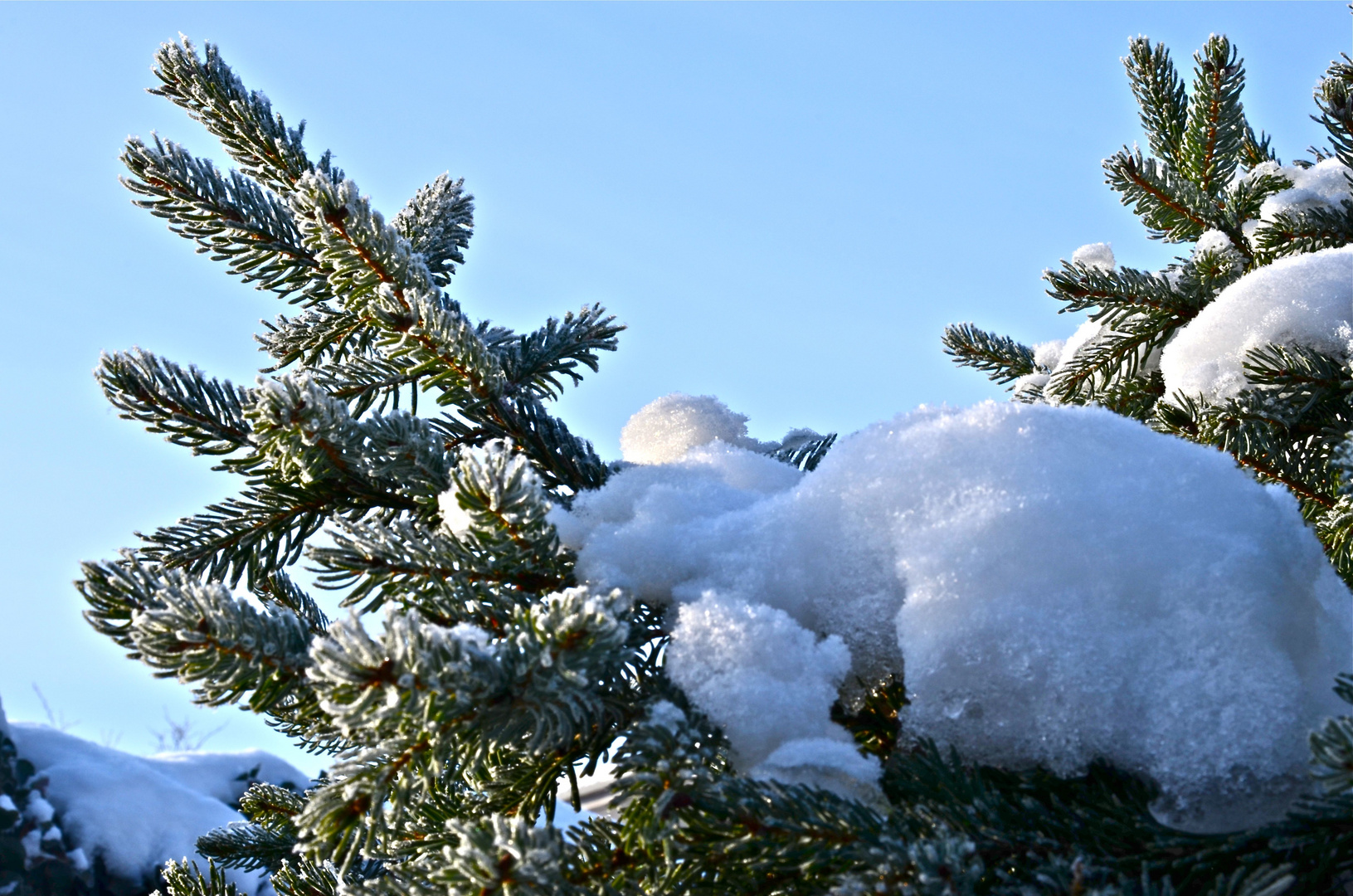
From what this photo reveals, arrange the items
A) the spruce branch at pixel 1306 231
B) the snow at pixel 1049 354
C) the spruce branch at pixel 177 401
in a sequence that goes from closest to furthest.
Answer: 1. the spruce branch at pixel 177 401
2. the spruce branch at pixel 1306 231
3. the snow at pixel 1049 354

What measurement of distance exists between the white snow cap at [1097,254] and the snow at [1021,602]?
1137 mm

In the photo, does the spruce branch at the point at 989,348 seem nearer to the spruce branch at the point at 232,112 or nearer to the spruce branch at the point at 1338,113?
the spruce branch at the point at 1338,113

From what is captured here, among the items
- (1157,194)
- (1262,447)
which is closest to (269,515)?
(1262,447)

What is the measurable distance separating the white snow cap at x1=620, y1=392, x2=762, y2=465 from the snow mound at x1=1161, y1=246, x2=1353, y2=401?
2.44ft

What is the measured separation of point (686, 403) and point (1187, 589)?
2.30ft

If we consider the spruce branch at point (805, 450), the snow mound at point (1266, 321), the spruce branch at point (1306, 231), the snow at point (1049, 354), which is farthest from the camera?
the snow at point (1049, 354)

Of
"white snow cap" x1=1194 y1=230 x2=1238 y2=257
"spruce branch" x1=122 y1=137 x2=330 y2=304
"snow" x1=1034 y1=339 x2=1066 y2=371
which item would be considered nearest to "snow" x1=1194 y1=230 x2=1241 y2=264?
"white snow cap" x1=1194 y1=230 x2=1238 y2=257

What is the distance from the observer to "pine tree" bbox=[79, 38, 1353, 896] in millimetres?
656

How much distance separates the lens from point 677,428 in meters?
1.30

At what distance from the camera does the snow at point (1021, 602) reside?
A: 77 centimetres

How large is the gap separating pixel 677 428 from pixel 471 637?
665mm

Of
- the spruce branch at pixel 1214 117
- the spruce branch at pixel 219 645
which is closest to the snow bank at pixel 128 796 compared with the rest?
the spruce branch at pixel 219 645

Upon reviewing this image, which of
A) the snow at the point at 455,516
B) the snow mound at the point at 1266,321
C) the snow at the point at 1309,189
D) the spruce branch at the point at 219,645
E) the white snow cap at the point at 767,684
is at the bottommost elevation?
the white snow cap at the point at 767,684

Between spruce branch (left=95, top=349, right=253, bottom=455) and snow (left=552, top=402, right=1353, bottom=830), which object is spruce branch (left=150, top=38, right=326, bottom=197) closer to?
spruce branch (left=95, top=349, right=253, bottom=455)
